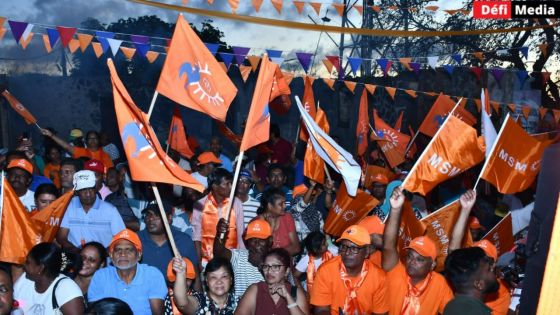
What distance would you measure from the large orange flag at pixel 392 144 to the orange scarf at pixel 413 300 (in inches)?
219

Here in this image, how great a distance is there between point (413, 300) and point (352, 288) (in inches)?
19.0

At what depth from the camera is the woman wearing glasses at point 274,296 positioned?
5.30 metres

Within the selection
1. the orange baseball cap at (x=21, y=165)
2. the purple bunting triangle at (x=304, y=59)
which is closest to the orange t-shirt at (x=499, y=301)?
the orange baseball cap at (x=21, y=165)

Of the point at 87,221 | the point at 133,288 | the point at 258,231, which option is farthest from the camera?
the point at 87,221

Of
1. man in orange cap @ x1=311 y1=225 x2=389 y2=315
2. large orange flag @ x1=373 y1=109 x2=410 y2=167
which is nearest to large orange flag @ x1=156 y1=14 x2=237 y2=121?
man in orange cap @ x1=311 y1=225 x2=389 y2=315

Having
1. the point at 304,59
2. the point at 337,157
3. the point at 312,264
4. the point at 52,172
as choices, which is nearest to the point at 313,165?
the point at 337,157

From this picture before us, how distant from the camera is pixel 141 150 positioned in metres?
5.28

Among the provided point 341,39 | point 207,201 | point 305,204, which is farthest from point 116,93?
point 341,39

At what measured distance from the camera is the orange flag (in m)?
7.33

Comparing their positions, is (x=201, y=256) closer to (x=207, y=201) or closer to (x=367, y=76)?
(x=207, y=201)

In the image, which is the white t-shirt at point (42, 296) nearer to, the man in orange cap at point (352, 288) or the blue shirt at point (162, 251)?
the blue shirt at point (162, 251)

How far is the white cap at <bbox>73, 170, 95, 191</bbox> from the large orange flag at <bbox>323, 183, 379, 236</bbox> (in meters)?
2.52

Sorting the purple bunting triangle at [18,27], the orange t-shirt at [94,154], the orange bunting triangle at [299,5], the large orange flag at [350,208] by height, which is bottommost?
the large orange flag at [350,208]

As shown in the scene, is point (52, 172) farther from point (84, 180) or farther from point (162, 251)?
point (162, 251)
